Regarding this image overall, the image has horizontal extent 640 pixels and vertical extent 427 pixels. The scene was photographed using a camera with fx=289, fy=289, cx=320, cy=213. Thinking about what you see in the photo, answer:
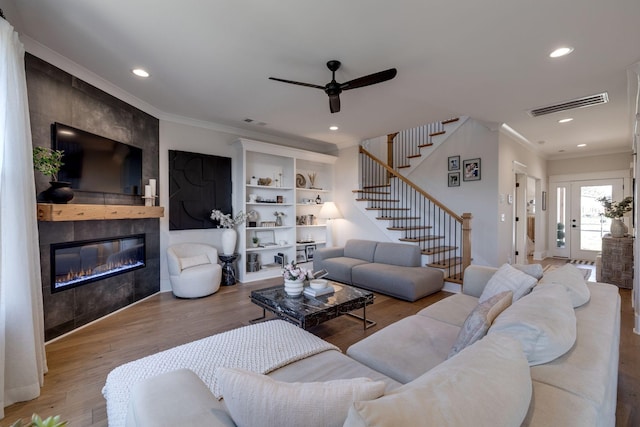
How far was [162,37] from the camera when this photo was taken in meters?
2.42

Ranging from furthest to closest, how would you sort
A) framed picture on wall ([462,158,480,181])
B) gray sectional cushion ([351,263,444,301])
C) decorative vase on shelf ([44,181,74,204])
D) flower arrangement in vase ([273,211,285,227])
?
flower arrangement in vase ([273,211,285,227]), framed picture on wall ([462,158,480,181]), gray sectional cushion ([351,263,444,301]), decorative vase on shelf ([44,181,74,204])

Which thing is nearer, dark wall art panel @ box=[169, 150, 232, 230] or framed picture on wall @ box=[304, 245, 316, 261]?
dark wall art panel @ box=[169, 150, 232, 230]

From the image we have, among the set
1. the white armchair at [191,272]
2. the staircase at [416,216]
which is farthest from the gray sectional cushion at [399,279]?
the white armchair at [191,272]

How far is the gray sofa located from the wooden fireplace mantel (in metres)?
2.78

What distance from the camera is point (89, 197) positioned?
3.20 meters

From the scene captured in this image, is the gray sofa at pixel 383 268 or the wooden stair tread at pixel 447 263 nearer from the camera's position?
the gray sofa at pixel 383 268

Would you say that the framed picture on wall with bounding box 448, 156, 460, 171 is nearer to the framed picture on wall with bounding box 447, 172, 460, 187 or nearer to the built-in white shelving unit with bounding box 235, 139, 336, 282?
the framed picture on wall with bounding box 447, 172, 460, 187

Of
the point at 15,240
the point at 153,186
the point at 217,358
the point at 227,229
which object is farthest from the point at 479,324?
the point at 227,229

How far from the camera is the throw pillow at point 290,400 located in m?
0.76

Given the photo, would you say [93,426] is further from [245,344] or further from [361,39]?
[361,39]

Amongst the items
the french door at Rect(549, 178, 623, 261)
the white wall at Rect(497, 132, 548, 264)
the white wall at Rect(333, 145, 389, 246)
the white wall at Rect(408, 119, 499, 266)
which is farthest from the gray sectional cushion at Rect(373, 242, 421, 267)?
the french door at Rect(549, 178, 623, 261)

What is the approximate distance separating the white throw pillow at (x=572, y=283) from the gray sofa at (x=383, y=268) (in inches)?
75.3

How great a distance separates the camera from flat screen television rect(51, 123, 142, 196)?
9.46 ft

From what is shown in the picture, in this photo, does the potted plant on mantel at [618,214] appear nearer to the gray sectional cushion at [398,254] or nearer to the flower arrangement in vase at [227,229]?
the gray sectional cushion at [398,254]
